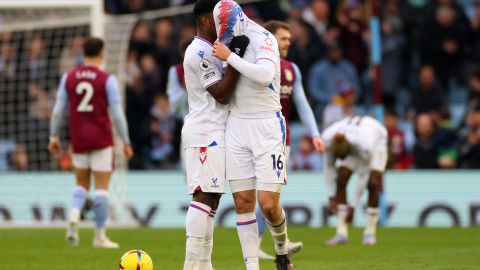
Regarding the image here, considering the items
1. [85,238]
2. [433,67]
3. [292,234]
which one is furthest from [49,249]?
[433,67]

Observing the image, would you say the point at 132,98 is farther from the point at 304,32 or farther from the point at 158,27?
the point at 304,32

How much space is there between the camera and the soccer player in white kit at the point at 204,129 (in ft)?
28.0

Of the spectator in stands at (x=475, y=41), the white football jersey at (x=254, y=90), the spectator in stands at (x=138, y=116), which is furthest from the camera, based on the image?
the spectator in stands at (x=138, y=116)

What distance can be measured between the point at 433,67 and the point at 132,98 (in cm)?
601

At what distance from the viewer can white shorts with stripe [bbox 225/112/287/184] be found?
8.52m

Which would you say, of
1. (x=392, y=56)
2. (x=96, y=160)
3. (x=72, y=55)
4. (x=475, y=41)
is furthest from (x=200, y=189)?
(x=475, y=41)

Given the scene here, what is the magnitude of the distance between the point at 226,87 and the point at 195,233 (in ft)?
3.90

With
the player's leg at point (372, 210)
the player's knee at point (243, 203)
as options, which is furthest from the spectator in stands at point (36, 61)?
the player's knee at point (243, 203)

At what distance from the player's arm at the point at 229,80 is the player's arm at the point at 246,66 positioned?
0.34ft

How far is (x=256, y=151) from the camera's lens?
8523 millimetres

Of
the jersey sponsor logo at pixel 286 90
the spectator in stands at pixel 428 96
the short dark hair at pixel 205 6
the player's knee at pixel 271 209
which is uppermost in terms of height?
the short dark hair at pixel 205 6

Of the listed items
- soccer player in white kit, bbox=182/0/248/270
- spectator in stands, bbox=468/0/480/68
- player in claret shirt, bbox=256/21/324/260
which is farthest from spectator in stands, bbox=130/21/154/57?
soccer player in white kit, bbox=182/0/248/270

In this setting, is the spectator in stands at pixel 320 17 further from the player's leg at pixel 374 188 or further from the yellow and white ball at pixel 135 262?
the yellow and white ball at pixel 135 262

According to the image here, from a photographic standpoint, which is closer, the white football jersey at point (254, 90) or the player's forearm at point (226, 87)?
the player's forearm at point (226, 87)
